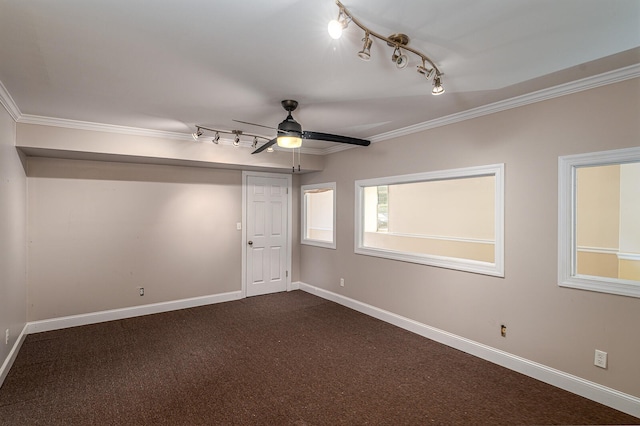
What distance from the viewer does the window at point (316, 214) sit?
6043 mm

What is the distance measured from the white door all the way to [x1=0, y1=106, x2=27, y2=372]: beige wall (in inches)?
113

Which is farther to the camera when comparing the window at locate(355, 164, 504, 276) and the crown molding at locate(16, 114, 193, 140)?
the window at locate(355, 164, 504, 276)

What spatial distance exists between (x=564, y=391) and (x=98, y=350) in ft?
14.8

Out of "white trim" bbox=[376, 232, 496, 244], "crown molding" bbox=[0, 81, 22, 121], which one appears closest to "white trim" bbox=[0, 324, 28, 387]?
"crown molding" bbox=[0, 81, 22, 121]

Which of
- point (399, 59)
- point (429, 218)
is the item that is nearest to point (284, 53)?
point (399, 59)

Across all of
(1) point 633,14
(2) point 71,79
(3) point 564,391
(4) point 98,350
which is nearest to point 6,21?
(2) point 71,79

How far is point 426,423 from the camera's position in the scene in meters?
2.32

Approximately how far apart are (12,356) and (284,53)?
152 inches

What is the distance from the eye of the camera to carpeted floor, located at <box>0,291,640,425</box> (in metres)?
2.40

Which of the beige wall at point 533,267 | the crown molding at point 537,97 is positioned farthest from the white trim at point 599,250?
the crown molding at point 537,97

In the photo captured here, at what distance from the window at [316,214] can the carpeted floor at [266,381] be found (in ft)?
7.35

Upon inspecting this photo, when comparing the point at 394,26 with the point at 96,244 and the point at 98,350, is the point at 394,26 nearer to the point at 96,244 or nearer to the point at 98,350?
the point at 98,350

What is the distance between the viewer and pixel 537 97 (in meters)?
2.90

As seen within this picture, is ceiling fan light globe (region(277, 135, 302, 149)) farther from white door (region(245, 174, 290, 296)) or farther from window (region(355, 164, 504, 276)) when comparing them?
white door (region(245, 174, 290, 296))
